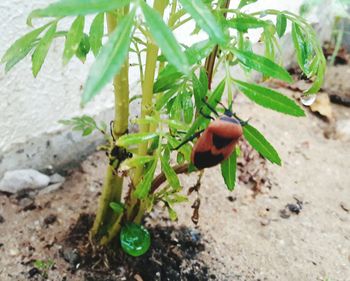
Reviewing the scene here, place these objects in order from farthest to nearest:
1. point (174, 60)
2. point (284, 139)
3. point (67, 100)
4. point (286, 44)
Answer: point (286, 44) → point (284, 139) → point (67, 100) → point (174, 60)

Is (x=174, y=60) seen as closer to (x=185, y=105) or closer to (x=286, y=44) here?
(x=185, y=105)

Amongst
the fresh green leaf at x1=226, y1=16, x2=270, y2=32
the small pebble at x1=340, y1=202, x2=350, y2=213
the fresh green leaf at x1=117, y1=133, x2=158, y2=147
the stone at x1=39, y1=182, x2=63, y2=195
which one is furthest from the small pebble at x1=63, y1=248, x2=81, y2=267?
the small pebble at x1=340, y1=202, x2=350, y2=213

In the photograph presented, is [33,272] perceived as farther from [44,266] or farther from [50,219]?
[50,219]

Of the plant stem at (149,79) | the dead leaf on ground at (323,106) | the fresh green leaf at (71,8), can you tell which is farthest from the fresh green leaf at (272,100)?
the dead leaf on ground at (323,106)

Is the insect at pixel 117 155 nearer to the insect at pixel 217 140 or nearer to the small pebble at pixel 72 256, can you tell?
the insect at pixel 217 140

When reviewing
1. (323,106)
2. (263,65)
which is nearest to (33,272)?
(263,65)

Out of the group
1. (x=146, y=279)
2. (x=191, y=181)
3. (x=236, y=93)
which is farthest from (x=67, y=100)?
(x=236, y=93)

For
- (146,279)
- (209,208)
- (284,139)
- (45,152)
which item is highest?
(45,152)
